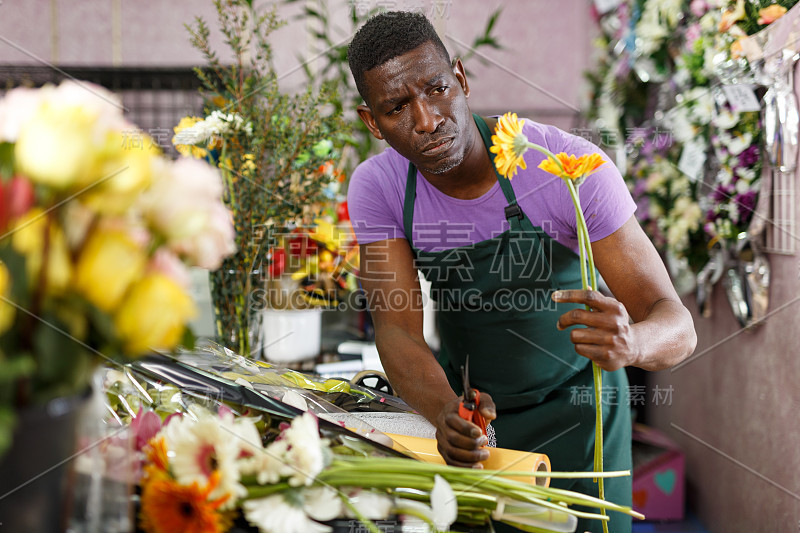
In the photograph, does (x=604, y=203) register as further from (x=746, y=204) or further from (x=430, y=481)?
(x=746, y=204)

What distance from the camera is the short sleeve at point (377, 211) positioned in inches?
60.2

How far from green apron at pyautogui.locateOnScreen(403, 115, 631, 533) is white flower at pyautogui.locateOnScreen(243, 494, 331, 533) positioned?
99 centimetres

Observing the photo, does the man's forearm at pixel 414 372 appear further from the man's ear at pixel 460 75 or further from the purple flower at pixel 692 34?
the purple flower at pixel 692 34

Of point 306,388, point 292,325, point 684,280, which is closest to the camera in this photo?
point 306,388

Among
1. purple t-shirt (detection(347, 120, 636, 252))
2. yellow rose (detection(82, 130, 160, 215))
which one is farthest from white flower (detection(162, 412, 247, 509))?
purple t-shirt (detection(347, 120, 636, 252))

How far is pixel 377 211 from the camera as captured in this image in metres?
1.54

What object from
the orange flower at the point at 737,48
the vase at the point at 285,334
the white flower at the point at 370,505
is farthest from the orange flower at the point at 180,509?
the orange flower at the point at 737,48

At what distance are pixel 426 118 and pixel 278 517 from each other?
0.89 meters

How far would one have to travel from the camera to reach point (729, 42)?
1.86 meters

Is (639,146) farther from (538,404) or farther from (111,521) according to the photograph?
(111,521)

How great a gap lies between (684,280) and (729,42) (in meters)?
0.97

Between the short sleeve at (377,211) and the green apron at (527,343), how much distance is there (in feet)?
0.12

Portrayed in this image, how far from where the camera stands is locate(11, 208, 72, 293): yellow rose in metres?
0.37

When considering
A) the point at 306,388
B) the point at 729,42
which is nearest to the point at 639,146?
the point at 729,42
